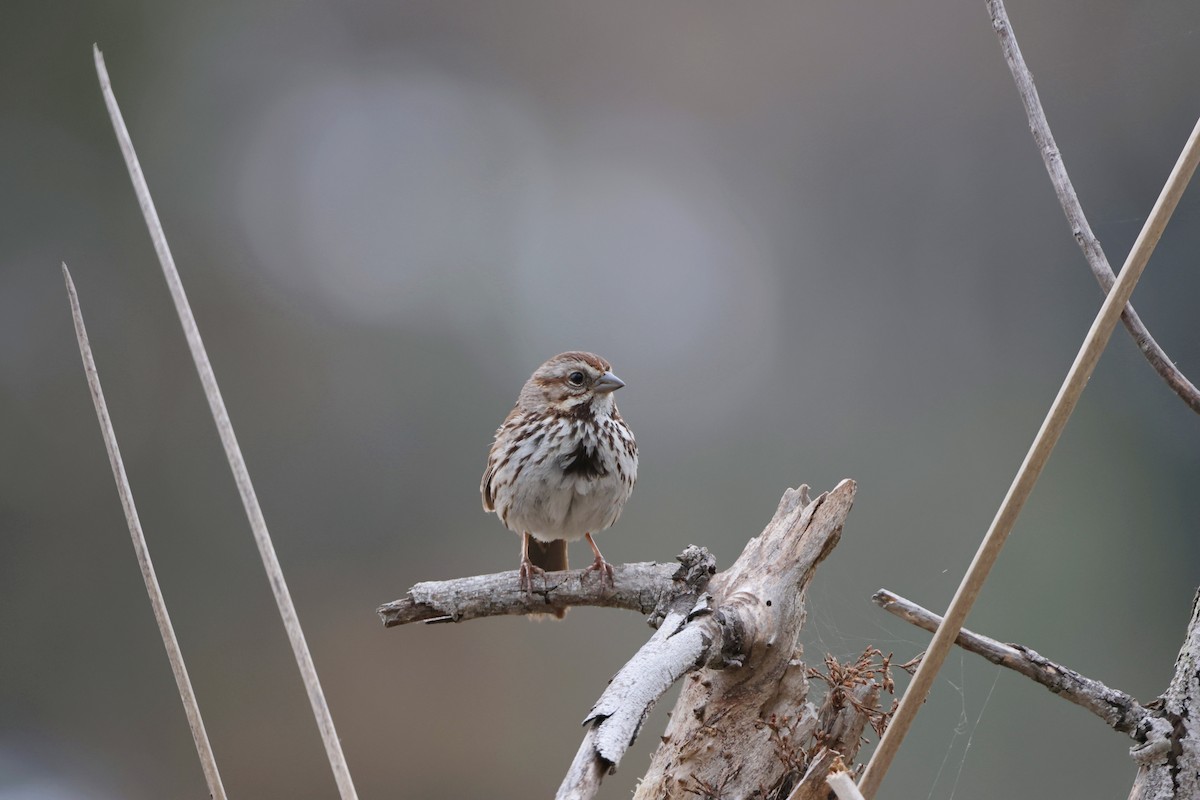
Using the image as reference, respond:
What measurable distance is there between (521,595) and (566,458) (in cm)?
46

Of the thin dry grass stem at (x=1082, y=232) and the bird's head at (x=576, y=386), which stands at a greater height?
the thin dry grass stem at (x=1082, y=232)

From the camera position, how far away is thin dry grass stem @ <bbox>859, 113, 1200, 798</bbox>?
0.91m

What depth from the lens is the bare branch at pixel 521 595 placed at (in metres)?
1.71

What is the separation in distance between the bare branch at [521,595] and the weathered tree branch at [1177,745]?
28.3 inches

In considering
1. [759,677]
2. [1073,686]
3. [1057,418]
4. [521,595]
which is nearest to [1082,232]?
[1057,418]

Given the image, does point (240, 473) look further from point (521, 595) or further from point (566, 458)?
point (566, 458)

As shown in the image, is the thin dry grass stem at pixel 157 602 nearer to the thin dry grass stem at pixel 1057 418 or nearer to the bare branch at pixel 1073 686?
the thin dry grass stem at pixel 1057 418

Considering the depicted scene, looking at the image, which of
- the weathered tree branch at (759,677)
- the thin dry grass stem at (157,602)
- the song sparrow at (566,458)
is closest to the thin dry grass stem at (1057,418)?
the weathered tree branch at (759,677)

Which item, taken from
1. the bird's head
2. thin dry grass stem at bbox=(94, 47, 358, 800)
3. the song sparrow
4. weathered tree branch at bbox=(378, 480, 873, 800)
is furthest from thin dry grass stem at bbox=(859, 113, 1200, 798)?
the bird's head

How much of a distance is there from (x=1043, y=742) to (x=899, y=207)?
1778 millimetres

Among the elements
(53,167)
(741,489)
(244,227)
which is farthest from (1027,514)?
(53,167)

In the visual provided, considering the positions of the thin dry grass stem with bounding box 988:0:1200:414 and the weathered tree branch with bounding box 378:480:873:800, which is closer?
the thin dry grass stem with bounding box 988:0:1200:414

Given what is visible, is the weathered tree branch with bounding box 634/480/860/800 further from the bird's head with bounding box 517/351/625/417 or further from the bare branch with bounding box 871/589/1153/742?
the bird's head with bounding box 517/351/625/417

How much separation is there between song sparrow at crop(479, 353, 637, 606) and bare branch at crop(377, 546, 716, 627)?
257 mm
